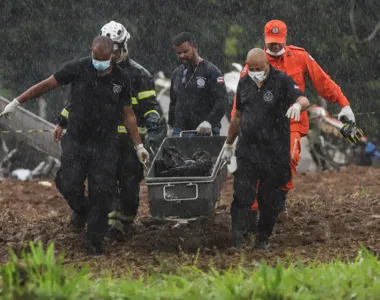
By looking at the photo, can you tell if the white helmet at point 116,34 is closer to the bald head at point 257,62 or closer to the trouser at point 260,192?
the bald head at point 257,62

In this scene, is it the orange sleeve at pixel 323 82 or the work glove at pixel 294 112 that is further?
the orange sleeve at pixel 323 82

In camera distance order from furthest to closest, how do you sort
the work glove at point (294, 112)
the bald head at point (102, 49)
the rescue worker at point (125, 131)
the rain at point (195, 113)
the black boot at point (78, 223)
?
the rain at point (195, 113)
the black boot at point (78, 223)
the rescue worker at point (125, 131)
the bald head at point (102, 49)
the work glove at point (294, 112)

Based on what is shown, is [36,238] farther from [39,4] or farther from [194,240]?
[39,4]

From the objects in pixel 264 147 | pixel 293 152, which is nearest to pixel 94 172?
pixel 264 147

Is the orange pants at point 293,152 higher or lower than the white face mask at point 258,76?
lower

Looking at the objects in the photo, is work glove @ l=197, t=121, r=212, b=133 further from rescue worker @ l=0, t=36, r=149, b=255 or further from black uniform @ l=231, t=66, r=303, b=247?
rescue worker @ l=0, t=36, r=149, b=255

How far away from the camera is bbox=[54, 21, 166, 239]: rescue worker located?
11.4 metres

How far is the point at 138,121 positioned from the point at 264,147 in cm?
163

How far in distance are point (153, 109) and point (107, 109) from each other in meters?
1.18

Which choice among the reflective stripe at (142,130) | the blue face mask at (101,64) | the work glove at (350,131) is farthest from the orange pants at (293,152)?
the blue face mask at (101,64)

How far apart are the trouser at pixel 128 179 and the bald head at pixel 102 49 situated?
1.27 metres

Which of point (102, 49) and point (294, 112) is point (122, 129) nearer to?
point (102, 49)

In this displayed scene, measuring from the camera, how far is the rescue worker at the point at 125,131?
11.4 meters

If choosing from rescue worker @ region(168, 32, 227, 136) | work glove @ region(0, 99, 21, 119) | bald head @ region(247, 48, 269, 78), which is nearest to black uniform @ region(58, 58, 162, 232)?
work glove @ region(0, 99, 21, 119)
